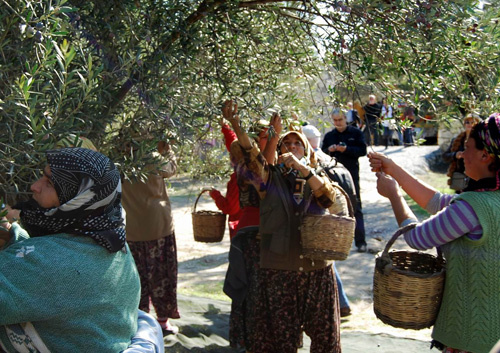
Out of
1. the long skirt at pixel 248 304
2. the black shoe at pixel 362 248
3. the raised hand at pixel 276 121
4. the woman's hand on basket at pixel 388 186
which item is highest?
the raised hand at pixel 276 121

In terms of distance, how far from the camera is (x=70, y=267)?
199cm

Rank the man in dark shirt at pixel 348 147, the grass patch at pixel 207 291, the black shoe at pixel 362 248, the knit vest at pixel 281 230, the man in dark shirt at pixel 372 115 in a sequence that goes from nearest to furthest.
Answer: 1. the man in dark shirt at pixel 372 115
2. the knit vest at pixel 281 230
3. the grass patch at pixel 207 291
4. the man in dark shirt at pixel 348 147
5. the black shoe at pixel 362 248

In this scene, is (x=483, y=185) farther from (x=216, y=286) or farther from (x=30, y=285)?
(x=216, y=286)

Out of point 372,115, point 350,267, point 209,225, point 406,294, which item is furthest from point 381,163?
point 350,267

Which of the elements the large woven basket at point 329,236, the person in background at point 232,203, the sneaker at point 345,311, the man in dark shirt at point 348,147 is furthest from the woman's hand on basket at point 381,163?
the man in dark shirt at point 348,147

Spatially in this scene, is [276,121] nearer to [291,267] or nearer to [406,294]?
[291,267]

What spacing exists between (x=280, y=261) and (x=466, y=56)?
199cm

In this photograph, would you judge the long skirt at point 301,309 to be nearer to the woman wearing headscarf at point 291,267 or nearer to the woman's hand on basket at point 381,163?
the woman wearing headscarf at point 291,267

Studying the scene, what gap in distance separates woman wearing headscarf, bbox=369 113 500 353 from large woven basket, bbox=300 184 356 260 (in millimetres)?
995

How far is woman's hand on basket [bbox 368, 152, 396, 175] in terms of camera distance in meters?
3.24

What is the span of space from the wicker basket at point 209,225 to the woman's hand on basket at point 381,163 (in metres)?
2.84

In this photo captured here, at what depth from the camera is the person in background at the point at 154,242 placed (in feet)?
17.8

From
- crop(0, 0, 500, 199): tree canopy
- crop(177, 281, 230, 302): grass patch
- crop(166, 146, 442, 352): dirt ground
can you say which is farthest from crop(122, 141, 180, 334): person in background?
crop(0, 0, 500, 199): tree canopy

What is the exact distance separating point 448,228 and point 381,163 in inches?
25.6
